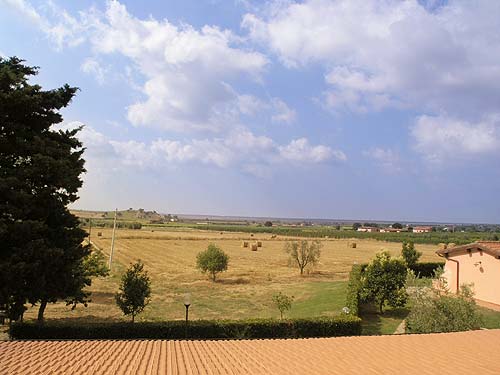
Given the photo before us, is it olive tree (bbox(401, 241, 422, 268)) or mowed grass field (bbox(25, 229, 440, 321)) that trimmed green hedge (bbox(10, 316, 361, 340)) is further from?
olive tree (bbox(401, 241, 422, 268))

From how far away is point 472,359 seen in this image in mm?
9953

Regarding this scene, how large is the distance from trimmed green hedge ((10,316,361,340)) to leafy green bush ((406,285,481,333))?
3935mm

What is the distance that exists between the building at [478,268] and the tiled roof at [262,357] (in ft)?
44.2

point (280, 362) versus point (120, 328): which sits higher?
point (280, 362)

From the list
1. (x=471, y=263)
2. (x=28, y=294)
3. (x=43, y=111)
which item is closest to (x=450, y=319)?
(x=471, y=263)

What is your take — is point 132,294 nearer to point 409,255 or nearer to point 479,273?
point 479,273

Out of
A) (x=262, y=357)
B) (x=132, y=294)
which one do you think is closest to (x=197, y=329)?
(x=132, y=294)

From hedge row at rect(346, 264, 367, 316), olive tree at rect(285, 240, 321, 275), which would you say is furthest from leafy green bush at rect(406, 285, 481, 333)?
olive tree at rect(285, 240, 321, 275)

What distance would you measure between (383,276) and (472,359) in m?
14.5

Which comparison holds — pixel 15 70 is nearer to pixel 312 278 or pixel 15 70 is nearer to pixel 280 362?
pixel 280 362

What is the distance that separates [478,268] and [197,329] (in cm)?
1786

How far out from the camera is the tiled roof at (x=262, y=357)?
8852 millimetres

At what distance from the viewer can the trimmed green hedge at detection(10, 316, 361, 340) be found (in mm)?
18094

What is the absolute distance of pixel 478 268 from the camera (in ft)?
82.0
